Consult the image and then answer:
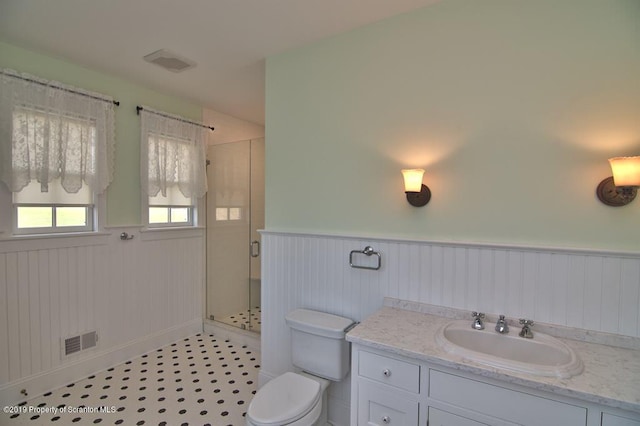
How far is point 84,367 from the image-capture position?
2.50m

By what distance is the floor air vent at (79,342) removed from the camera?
95.3 inches

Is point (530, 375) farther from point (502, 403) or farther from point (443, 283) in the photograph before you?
point (443, 283)

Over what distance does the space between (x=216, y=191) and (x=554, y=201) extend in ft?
10.3

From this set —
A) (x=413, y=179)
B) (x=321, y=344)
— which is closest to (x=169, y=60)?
(x=413, y=179)

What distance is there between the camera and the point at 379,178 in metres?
1.93

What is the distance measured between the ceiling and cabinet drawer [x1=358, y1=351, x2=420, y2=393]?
190 centimetres

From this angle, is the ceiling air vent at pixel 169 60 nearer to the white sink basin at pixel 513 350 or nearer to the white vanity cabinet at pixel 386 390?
the white vanity cabinet at pixel 386 390

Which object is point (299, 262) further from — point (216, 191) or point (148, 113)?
point (148, 113)

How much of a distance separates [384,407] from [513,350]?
666 mm

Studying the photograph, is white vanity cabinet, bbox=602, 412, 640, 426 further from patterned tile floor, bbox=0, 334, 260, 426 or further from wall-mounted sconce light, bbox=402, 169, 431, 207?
patterned tile floor, bbox=0, 334, 260, 426

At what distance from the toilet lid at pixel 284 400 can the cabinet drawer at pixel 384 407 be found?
0.31 meters

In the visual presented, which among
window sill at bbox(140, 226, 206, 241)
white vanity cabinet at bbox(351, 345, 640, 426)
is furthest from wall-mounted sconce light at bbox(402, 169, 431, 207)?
window sill at bbox(140, 226, 206, 241)

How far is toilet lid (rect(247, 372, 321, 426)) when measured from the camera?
149 centimetres

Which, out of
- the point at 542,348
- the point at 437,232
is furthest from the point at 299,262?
the point at 542,348
